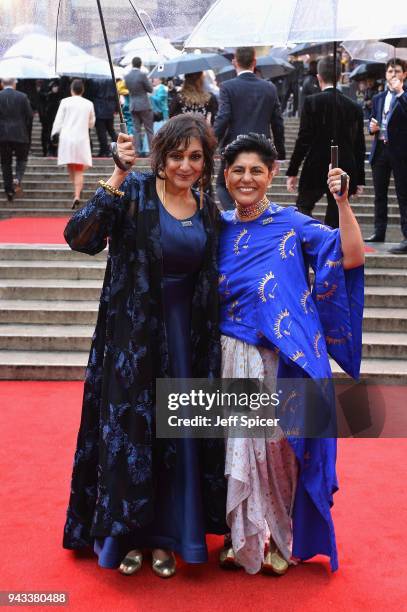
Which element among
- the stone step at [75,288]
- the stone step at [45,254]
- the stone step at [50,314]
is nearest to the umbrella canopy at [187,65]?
the stone step at [45,254]

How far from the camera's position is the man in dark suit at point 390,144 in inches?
311

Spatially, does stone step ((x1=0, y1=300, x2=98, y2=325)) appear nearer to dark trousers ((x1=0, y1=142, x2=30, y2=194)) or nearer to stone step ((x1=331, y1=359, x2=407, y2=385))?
stone step ((x1=331, y1=359, x2=407, y2=385))

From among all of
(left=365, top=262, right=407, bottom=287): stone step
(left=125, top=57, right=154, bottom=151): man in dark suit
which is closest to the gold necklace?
(left=365, top=262, right=407, bottom=287): stone step

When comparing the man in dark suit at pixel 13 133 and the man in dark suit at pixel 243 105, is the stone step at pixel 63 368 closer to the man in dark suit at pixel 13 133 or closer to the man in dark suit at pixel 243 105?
the man in dark suit at pixel 243 105

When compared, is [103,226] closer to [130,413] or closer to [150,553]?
[130,413]

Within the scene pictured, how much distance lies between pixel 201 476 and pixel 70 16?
78.0 inches

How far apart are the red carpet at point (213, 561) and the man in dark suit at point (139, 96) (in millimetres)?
8504

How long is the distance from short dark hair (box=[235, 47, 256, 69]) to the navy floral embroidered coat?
167 inches

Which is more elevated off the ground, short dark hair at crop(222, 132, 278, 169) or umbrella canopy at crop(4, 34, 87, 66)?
umbrella canopy at crop(4, 34, 87, 66)

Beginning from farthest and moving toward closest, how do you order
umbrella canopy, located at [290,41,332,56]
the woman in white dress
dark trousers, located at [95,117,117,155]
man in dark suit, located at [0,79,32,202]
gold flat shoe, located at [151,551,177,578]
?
1. umbrella canopy, located at [290,41,332,56]
2. dark trousers, located at [95,117,117,155]
3. man in dark suit, located at [0,79,32,202]
4. the woman in white dress
5. gold flat shoe, located at [151,551,177,578]

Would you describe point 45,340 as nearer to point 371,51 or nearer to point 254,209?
point 254,209

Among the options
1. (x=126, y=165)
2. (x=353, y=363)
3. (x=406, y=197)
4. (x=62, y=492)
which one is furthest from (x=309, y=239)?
(x=406, y=197)

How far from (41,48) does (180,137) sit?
3.03 feet

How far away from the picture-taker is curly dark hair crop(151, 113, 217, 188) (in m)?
3.46
